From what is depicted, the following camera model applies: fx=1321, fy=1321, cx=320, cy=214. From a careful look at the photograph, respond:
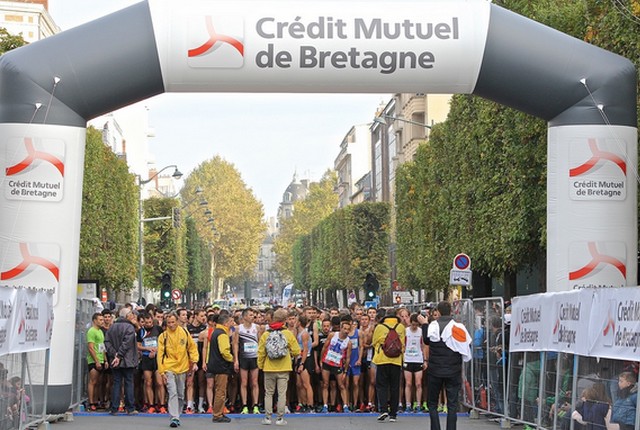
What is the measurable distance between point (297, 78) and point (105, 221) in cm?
3992

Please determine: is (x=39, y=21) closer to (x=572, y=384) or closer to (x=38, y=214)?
(x=38, y=214)

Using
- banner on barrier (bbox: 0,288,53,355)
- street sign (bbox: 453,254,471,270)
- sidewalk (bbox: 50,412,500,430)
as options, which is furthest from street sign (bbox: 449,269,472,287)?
banner on barrier (bbox: 0,288,53,355)

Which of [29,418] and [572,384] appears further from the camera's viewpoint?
[29,418]

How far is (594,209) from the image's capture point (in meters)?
17.8

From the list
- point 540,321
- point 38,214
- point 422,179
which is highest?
point 422,179

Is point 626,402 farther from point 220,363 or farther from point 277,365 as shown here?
point 220,363

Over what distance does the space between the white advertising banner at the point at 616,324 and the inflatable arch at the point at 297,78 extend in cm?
460

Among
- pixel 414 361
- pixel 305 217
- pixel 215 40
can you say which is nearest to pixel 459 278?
pixel 414 361

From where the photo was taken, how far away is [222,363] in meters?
20.7

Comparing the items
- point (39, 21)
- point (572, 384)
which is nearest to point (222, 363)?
point (572, 384)

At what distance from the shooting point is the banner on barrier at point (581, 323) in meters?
12.0

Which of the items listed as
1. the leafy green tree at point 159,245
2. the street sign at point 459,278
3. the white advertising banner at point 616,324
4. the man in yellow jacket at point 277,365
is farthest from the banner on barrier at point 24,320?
the leafy green tree at point 159,245

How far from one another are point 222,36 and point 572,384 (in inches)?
263

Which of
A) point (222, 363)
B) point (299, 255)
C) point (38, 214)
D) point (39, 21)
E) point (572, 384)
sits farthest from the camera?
point (299, 255)
